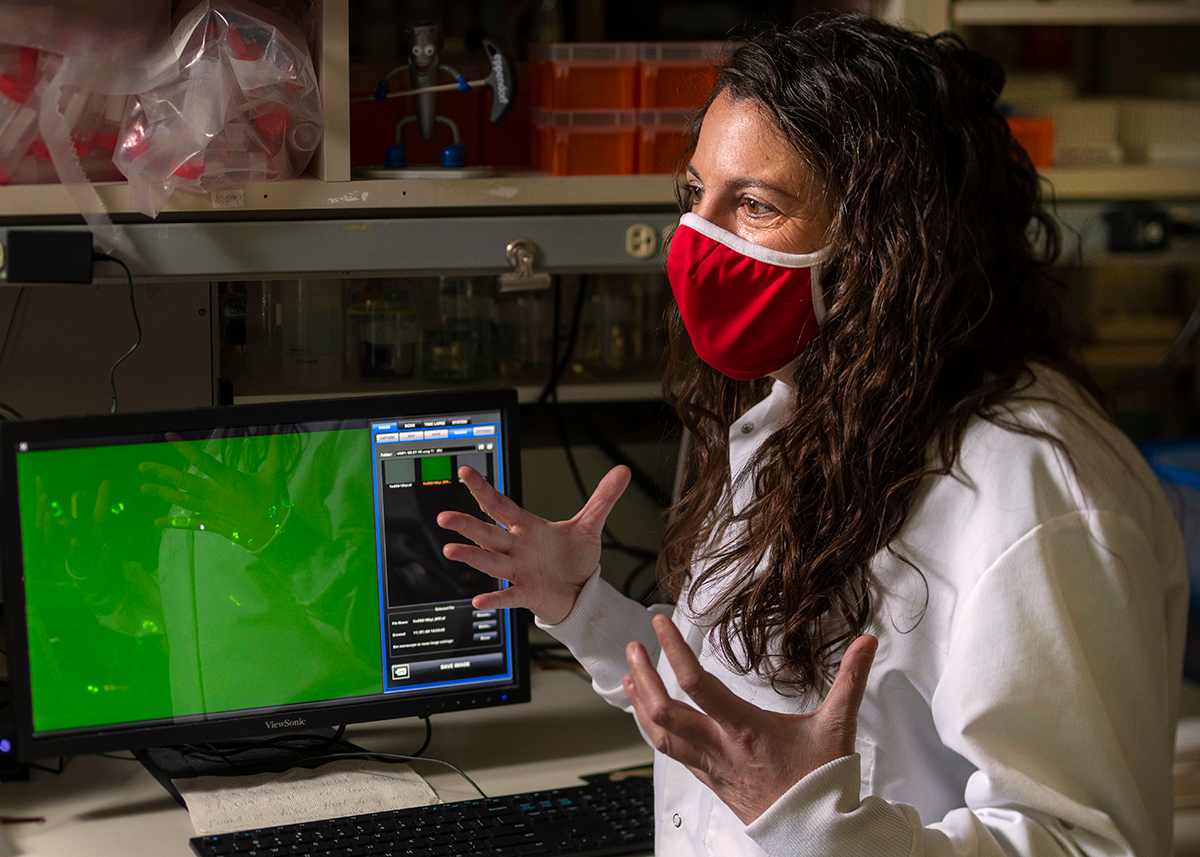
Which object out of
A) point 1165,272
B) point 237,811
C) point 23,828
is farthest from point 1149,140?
point 23,828

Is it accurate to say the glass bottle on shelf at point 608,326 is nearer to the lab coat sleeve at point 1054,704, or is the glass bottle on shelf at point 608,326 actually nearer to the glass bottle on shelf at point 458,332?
the glass bottle on shelf at point 458,332

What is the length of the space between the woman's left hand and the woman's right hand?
13.0 inches

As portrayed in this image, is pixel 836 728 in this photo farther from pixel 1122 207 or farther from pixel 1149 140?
pixel 1149 140

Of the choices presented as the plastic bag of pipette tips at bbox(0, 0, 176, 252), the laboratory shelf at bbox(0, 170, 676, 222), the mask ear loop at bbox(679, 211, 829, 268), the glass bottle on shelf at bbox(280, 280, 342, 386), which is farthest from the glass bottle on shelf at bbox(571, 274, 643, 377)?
the plastic bag of pipette tips at bbox(0, 0, 176, 252)

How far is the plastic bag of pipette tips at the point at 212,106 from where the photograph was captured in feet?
3.94

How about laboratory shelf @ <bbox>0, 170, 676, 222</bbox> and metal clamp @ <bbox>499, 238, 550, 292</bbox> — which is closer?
laboratory shelf @ <bbox>0, 170, 676, 222</bbox>

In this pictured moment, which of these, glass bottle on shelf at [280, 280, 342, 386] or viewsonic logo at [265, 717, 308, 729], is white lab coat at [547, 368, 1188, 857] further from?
glass bottle on shelf at [280, 280, 342, 386]

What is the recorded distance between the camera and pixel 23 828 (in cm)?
123

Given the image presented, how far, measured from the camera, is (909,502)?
1.05 m

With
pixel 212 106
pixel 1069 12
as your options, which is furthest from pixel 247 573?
pixel 1069 12

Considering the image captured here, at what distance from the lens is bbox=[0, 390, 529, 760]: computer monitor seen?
4.04 ft

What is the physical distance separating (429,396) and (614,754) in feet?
1.68

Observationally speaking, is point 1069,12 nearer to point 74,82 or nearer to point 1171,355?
point 1171,355

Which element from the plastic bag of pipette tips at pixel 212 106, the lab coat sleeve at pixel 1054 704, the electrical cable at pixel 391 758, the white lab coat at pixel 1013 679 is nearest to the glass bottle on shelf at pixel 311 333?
the plastic bag of pipette tips at pixel 212 106
